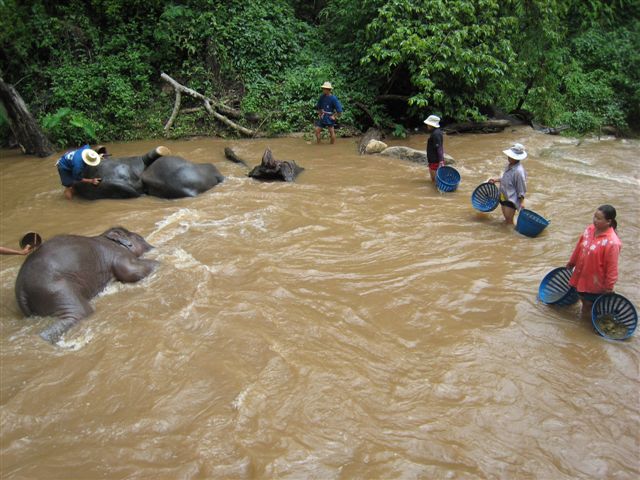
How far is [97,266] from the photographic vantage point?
538cm

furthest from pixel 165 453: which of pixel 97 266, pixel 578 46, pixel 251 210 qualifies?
pixel 578 46

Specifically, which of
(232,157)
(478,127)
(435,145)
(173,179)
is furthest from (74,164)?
(478,127)

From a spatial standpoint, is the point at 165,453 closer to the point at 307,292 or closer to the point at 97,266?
the point at 307,292

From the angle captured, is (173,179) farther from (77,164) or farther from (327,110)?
(327,110)

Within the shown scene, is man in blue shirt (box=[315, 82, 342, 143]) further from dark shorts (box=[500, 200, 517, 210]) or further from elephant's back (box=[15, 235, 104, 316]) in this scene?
elephant's back (box=[15, 235, 104, 316])

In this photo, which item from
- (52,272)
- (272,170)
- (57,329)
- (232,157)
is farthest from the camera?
(232,157)

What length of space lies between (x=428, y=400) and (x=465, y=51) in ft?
36.1

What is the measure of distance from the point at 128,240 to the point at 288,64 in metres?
10.8

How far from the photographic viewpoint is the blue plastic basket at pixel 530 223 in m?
6.65

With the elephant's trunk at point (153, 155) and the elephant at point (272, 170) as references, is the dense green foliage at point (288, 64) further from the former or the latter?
the elephant's trunk at point (153, 155)

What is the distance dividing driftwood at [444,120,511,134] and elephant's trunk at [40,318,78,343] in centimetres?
1157

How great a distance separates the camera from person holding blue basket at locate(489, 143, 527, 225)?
272 inches

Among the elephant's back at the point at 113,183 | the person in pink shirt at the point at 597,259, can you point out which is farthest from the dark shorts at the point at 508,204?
the elephant's back at the point at 113,183

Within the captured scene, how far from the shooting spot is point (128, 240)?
620 centimetres
